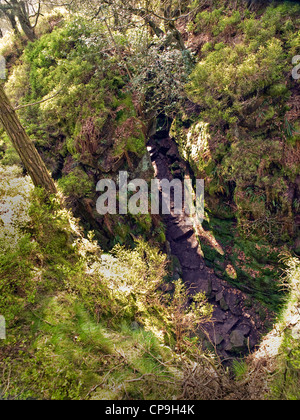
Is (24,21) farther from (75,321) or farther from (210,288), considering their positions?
(210,288)

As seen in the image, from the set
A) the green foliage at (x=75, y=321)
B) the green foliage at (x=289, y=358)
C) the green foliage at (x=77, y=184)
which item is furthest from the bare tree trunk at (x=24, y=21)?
the green foliage at (x=289, y=358)

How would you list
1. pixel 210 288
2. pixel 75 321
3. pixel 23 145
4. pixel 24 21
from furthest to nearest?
pixel 24 21
pixel 210 288
pixel 23 145
pixel 75 321

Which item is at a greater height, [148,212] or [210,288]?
[148,212]

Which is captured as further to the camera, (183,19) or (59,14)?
(59,14)

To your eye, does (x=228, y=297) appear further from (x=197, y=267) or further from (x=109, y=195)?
(x=109, y=195)

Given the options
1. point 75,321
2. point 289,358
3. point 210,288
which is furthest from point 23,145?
point 210,288
